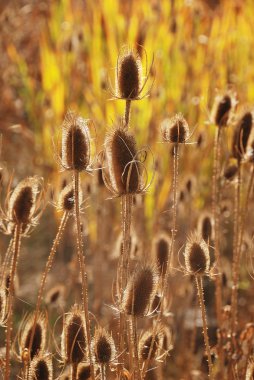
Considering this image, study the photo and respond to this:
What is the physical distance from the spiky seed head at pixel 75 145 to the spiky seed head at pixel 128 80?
0.17m

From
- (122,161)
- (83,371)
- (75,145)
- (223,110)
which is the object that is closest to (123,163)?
(122,161)

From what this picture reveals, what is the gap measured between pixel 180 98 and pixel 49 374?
3084mm

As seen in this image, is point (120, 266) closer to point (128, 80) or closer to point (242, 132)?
point (128, 80)

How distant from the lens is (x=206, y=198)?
4.84 meters

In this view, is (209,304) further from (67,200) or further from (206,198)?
(67,200)

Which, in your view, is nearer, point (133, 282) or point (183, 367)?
point (133, 282)

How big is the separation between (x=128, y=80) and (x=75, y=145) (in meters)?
0.27

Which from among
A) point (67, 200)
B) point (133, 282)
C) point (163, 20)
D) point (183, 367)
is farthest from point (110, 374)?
point (163, 20)

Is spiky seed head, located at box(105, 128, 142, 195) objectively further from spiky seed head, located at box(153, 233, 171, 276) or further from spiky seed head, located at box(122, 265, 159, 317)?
spiky seed head, located at box(153, 233, 171, 276)

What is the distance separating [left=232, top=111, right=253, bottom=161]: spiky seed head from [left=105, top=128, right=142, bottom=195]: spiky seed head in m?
0.60

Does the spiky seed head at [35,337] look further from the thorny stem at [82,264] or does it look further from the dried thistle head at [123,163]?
the dried thistle head at [123,163]

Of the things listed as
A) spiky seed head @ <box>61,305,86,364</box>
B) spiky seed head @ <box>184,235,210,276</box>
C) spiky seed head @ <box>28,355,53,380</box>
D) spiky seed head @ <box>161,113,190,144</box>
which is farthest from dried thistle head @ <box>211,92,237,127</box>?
spiky seed head @ <box>28,355,53,380</box>

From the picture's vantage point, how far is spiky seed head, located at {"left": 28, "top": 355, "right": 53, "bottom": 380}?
1883 mm

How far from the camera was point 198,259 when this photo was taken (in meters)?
1.93
